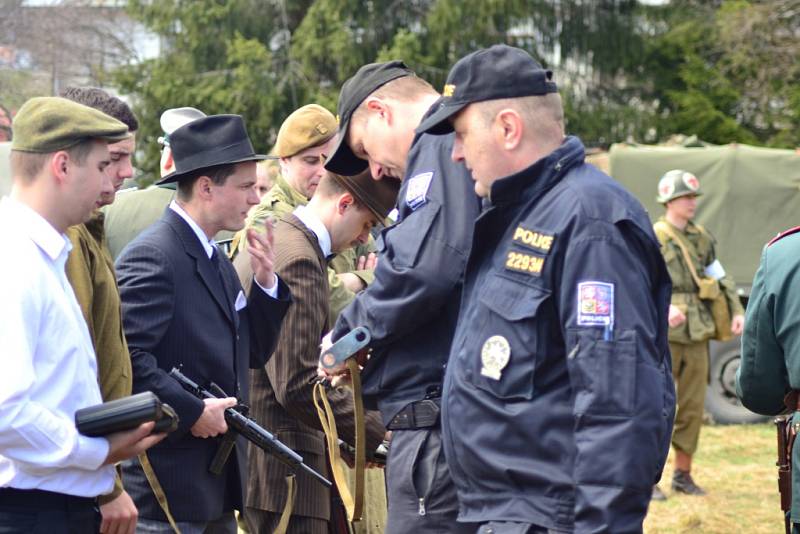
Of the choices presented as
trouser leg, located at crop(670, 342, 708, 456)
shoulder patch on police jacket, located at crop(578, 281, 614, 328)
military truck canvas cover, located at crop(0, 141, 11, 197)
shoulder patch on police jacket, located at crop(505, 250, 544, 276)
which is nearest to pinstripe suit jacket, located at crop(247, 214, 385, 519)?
shoulder patch on police jacket, located at crop(505, 250, 544, 276)

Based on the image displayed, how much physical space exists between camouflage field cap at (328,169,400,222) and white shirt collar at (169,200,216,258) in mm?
518

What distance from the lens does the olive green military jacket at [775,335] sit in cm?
464

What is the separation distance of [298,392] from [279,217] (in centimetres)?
102

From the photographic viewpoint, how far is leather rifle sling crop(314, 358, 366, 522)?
391 centimetres

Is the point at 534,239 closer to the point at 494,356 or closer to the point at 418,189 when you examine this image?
the point at 494,356

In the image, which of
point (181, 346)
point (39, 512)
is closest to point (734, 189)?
point (181, 346)

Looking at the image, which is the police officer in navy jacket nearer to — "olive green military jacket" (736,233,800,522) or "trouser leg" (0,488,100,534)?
"trouser leg" (0,488,100,534)

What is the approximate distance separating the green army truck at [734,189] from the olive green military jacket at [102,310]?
9918mm

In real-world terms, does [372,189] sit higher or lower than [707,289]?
higher

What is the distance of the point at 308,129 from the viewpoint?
6125 millimetres

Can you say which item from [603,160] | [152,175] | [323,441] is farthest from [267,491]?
[152,175]

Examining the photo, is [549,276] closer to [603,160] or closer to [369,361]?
[369,361]

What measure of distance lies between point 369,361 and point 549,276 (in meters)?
0.88

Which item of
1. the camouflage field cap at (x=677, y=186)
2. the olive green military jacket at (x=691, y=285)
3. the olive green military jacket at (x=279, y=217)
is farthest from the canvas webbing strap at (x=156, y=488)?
the camouflage field cap at (x=677, y=186)
